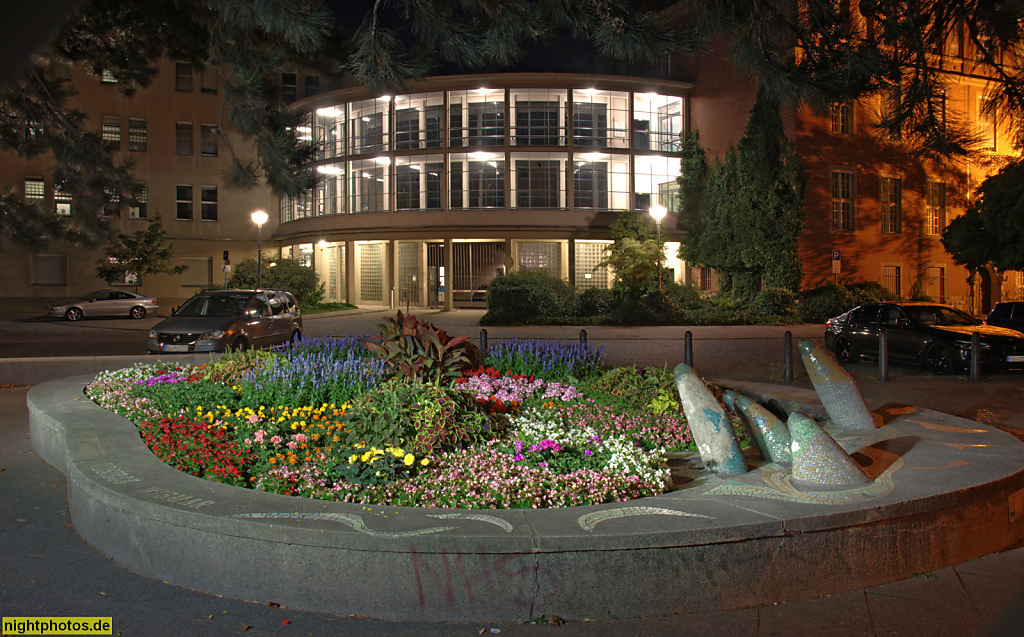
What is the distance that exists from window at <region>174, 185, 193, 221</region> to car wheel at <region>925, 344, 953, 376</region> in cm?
4151

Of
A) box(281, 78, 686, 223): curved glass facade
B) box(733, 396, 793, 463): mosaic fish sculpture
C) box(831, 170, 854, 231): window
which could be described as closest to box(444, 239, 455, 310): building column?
box(281, 78, 686, 223): curved glass facade

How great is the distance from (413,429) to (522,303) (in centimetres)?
2278

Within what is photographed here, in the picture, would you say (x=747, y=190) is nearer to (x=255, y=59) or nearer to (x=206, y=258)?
(x=255, y=59)

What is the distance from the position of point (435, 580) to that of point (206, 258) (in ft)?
150

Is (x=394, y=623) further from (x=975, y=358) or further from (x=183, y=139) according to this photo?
(x=183, y=139)

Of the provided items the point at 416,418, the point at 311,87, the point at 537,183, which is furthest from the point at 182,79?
the point at 416,418

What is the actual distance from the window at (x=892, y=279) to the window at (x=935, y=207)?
113 inches

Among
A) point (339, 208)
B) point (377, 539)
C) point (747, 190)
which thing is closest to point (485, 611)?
point (377, 539)

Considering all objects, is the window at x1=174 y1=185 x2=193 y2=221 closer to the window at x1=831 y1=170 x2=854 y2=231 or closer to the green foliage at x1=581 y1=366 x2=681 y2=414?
the window at x1=831 y1=170 x2=854 y2=231

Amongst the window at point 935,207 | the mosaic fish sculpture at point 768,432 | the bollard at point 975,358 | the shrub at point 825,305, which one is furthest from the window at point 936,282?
the mosaic fish sculpture at point 768,432

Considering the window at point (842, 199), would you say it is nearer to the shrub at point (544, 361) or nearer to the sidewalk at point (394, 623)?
the shrub at point (544, 361)

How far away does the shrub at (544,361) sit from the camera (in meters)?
8.67

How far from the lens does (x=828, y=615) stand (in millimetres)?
3861

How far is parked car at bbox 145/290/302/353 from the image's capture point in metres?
14.7
